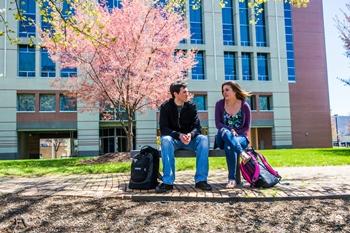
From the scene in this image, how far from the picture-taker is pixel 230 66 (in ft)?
131

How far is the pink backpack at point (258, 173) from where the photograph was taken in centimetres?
525

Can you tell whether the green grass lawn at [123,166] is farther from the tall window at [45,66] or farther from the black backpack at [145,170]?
the tall window at [45,66]

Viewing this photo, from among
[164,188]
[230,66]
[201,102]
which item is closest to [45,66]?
[201,102]

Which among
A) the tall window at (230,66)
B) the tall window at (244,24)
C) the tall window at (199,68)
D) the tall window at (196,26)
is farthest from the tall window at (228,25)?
the tall window at (199,68)

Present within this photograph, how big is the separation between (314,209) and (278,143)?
37.7m

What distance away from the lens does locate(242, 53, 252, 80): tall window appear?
40.2 meters

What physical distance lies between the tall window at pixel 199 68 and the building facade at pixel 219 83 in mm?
100

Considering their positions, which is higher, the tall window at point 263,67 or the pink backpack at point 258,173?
the tall window at point 263,67

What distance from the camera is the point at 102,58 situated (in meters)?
20.6

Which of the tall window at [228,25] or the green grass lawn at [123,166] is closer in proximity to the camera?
the green grass lawn at [123,166]

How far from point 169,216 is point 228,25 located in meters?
38.2

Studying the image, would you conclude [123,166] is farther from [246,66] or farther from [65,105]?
[246,66]

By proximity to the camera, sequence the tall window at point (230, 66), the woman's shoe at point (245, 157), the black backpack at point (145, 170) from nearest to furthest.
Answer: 1. the black backpack at point (145, 170)
2. the woman's shoe at point (245, 157)
3. the tall window at point (230, 66)

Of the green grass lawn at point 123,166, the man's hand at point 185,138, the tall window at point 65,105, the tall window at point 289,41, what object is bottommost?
the green grass lawn at point 123,166
